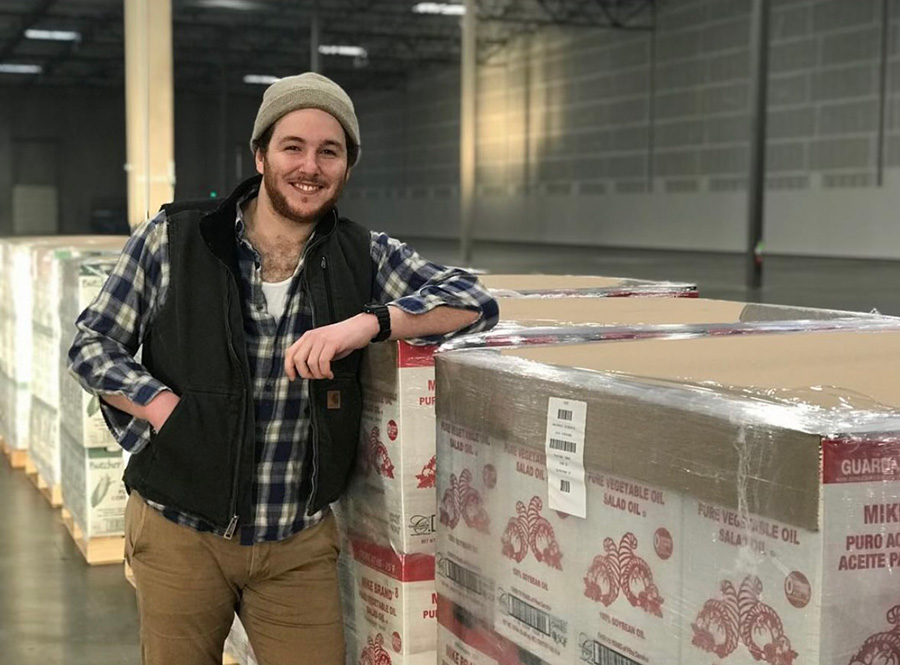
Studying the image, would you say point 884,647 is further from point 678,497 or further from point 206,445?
point 206,445

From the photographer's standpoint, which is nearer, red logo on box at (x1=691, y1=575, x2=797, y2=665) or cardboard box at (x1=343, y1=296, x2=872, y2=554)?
red logo on box at (x1=691, y1=575, x2=797, y2=665)

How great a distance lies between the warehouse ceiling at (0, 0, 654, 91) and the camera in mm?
24328

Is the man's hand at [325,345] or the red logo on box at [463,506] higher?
the man's hand at [325,345]

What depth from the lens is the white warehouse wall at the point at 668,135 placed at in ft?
64.5

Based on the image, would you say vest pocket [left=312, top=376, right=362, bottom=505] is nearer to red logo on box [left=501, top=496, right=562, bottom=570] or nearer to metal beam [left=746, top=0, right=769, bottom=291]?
red logo on box [left=501, top=496, right=562, bottom=570]

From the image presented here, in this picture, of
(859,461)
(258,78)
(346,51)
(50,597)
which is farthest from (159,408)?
(258,78)

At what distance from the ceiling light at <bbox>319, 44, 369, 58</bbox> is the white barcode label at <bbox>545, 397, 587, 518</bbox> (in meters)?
26.7

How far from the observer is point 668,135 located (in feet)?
79.0

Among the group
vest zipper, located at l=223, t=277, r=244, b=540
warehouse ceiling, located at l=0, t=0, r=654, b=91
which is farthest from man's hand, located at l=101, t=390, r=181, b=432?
warehouse ceiling, located at l=0, t=0, r=654, b=91

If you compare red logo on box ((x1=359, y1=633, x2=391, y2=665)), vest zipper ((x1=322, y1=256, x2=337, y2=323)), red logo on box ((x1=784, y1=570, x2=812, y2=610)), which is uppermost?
vest zipper ((x1=322, y1=256, x2=337, y2=323))

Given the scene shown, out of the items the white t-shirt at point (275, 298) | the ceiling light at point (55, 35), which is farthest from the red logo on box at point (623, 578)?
the ceiling light at point (55, 35)

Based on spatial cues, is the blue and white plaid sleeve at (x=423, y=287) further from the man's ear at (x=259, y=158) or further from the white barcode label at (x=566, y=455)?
the white barcode label at (x=566, y=455)

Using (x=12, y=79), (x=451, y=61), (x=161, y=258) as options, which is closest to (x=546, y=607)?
(x=161, y=258)

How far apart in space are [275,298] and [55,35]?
26507 mm
